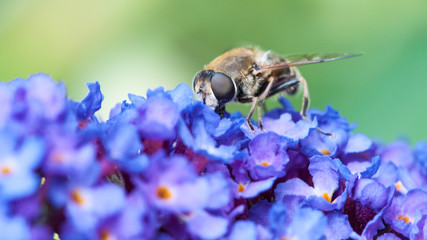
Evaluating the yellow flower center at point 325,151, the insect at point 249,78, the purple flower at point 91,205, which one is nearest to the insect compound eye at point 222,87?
the insect at point 249,78

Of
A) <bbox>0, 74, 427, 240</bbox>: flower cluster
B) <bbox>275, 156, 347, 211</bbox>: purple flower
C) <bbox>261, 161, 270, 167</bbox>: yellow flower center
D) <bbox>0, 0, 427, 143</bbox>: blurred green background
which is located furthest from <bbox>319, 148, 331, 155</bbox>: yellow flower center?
<bbox>0, 0, 427, 143</bbox>: blurred green background

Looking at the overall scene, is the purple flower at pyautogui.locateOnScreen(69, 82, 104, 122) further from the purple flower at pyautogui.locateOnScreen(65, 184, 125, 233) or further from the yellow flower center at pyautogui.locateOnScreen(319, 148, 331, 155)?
the yellow flower center at pyautogui.locateOnScreen(319, 148, 331, 155)

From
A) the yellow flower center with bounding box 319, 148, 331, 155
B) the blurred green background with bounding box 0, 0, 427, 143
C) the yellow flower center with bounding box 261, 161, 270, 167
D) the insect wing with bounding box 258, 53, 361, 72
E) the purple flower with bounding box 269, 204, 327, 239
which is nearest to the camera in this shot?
the purple flower with bounding box 269, 204, 327, 239

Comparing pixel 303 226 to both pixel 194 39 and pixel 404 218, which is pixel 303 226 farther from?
pixel 194 39

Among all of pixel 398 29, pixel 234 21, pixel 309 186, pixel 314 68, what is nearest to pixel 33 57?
pixel 234 21

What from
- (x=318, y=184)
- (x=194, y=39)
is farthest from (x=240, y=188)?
(x=194, y=39)

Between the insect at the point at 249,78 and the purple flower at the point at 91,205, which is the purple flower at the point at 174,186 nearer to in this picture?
the purple flower at the point at 91,205
